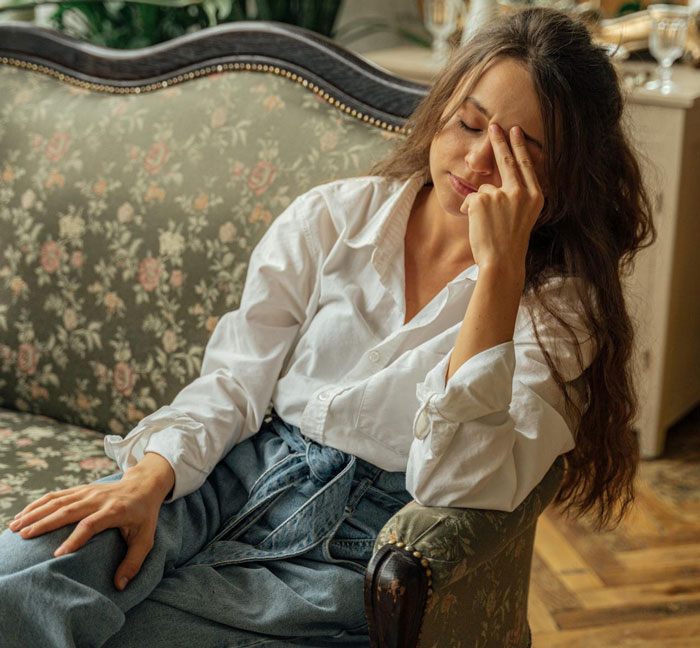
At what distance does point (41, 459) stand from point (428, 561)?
75 centimetres

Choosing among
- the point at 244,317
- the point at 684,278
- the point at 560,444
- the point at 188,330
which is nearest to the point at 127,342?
the point at 188,330

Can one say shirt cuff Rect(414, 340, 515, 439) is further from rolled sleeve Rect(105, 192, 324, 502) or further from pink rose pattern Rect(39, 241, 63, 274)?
pink rose pattern Rect(39, 241, 63, 274)

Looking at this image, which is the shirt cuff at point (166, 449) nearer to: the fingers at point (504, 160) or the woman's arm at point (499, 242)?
Answer: the woman's arm at point (499, 242)

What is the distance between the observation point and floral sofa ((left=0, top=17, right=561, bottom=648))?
4.90 feet

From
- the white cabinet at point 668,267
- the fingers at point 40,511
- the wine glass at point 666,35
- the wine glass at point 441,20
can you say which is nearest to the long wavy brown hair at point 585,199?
the fingers at point 40,511

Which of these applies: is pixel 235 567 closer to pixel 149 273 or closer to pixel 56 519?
pixel 56 519

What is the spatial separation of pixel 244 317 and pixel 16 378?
2.00 feet

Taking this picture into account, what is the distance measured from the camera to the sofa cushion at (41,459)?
1351 millimetres

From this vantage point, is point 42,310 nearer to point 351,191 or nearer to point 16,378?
point 16,378

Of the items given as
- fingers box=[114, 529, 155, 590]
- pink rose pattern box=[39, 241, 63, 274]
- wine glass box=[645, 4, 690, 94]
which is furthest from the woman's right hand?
wine glass box=[645, 4, 690, 94]

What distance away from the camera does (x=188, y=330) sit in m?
1.54

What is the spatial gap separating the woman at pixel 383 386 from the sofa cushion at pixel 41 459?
0.19m

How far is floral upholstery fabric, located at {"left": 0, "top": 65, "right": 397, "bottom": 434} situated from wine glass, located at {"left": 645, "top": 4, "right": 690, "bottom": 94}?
971 mm

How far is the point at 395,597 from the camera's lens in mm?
921
